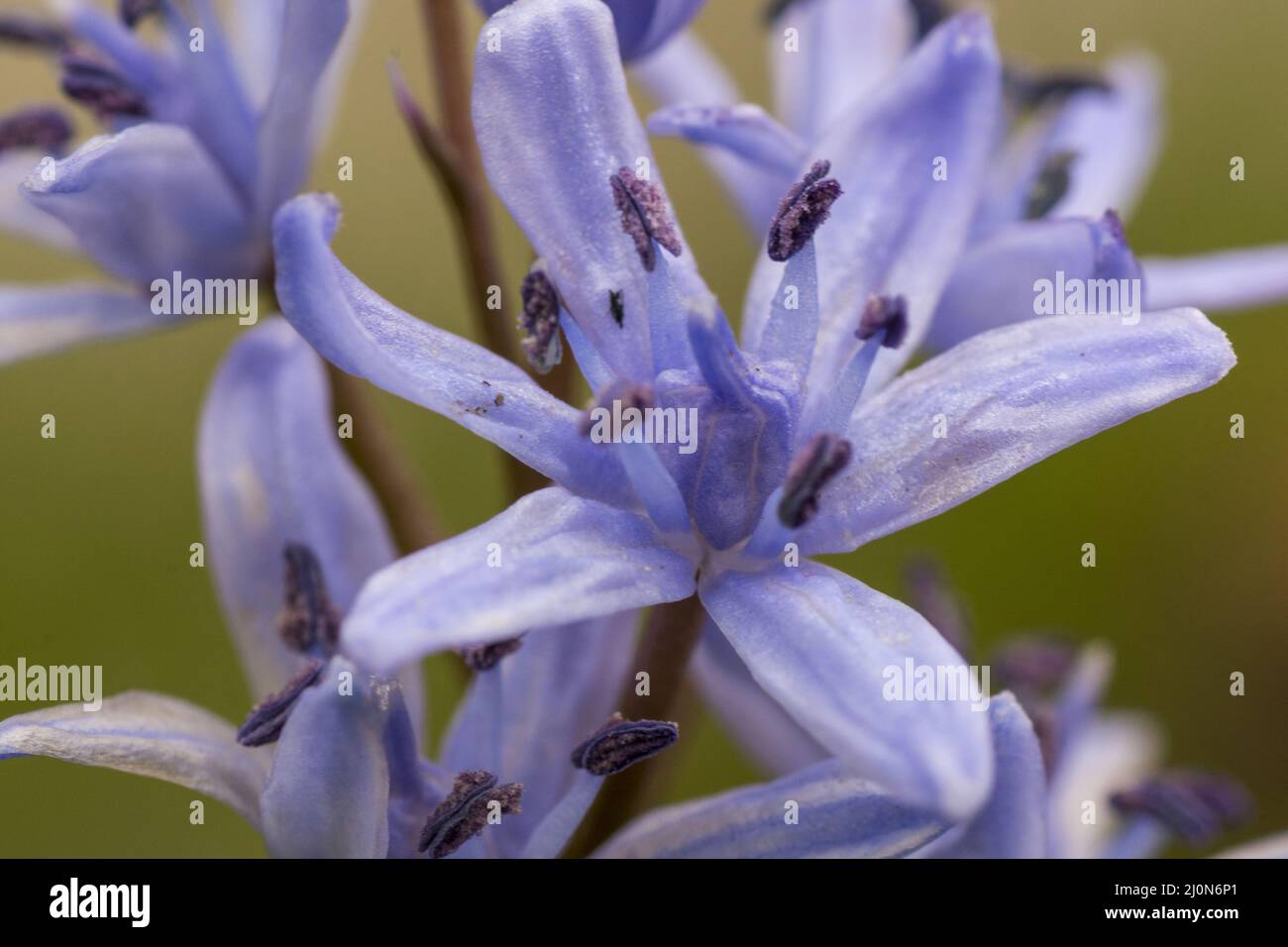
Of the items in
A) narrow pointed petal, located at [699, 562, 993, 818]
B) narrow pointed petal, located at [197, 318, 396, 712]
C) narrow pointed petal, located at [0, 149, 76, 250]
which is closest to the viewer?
narrow pointed petal, located at [699, 562, 993, 818]

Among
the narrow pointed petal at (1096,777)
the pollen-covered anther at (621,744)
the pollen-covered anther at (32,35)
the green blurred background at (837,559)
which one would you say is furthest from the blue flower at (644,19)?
the green blurred background at (837,559)

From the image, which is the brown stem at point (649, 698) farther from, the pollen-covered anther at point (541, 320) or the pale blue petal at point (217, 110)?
the pale blue petal at point (217, 110)

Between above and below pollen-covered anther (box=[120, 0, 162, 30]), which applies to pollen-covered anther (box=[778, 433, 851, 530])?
below

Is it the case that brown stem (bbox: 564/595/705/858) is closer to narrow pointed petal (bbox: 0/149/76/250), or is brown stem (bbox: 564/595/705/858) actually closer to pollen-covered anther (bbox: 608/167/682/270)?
pollen-covered anther (bbox: 608/167/682/270)

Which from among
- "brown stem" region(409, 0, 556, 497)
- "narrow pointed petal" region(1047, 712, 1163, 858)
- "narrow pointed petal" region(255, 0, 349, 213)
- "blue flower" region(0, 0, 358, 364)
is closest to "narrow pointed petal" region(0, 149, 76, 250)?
"blue flower" region(0, 0, 358, 364)

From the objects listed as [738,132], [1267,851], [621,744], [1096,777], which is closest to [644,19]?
[738,132]

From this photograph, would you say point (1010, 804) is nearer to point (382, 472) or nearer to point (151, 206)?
point (382, 472)
